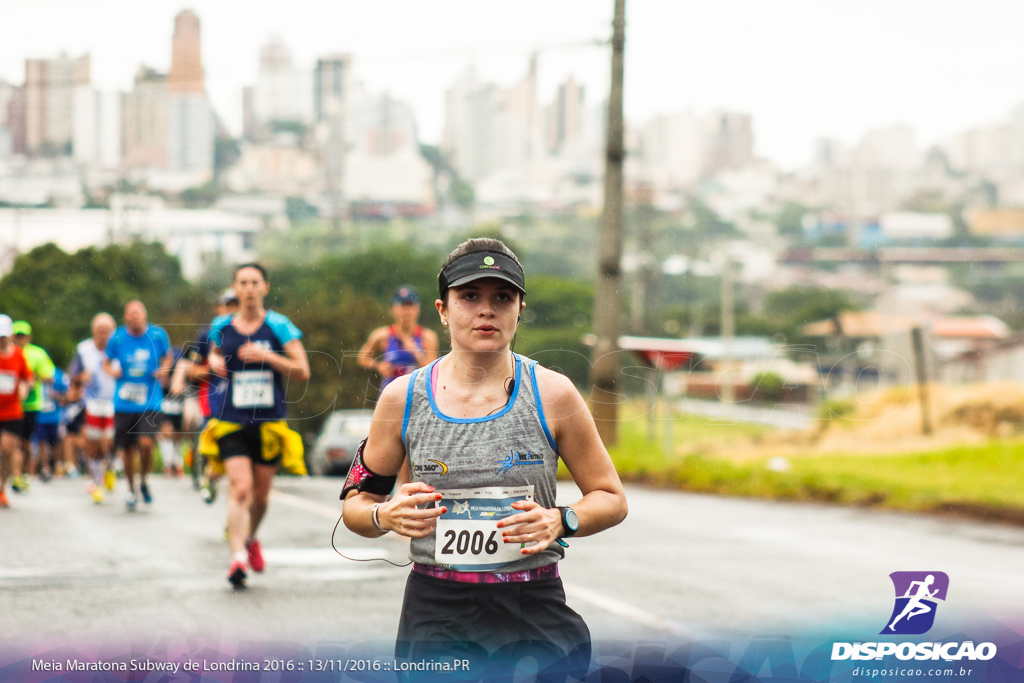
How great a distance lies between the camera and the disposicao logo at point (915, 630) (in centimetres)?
418

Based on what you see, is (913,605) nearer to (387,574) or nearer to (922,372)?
(387,574)

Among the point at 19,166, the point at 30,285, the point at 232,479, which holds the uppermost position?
the point at 19,166

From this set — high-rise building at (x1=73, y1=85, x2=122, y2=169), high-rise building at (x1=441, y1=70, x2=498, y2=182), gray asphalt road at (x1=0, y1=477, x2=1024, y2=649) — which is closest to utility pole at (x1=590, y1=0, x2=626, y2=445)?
high-rise building at (x1=441, y1=70, x2=498, y2=182)

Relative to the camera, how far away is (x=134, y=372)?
11.5 m

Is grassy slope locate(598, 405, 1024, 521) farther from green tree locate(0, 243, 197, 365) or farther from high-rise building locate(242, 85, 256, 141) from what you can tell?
green tree locate(0, 243, 197, 365)

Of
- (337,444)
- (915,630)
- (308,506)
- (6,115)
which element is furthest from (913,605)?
(337,444)

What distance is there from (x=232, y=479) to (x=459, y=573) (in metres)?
4.89

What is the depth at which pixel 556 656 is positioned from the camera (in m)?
3.14

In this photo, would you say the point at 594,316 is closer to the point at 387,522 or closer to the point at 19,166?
the point at 19,166

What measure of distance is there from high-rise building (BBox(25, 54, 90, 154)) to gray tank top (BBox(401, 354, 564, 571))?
19.3ft

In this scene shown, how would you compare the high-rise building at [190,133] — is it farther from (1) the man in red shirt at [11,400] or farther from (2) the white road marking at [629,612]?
(2) the white road marking at [629,612]

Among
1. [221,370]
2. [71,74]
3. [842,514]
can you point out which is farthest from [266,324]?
[842,514]

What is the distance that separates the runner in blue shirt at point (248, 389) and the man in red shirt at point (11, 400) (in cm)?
398

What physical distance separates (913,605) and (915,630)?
0.38 feet
